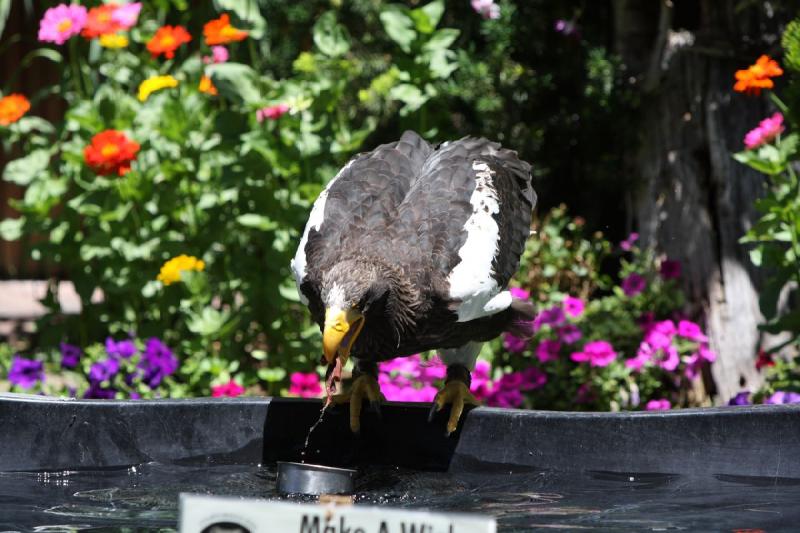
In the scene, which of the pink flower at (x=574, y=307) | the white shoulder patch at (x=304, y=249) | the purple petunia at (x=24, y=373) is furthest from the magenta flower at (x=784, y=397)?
the purple petunia at (x=24, y=373)

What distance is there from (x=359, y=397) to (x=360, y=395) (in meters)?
0.03

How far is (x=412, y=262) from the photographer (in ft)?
10.6

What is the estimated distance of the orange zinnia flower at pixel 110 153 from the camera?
4.24m

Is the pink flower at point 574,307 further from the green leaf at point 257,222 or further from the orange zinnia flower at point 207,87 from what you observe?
the orange zinnia flower at point 207,87

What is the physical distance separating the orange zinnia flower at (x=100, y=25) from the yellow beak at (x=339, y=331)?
216 centimetres

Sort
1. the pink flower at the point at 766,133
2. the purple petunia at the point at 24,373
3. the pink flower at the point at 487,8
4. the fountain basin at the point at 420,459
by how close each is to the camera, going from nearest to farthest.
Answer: the fountain basin at the point at 420,459 < the pink flower at the point at 766,133 < the purple petunia at the point at 24,373 < the pink flower at the point at 487,8

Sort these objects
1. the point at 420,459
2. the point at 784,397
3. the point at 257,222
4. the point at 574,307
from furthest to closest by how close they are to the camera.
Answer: the point at 574,307 < the point at 257,222 < the point at 784,397 < the point at 420,459

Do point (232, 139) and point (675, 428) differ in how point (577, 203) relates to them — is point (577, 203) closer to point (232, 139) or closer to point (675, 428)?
point (232, 139)

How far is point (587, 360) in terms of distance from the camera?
462cm

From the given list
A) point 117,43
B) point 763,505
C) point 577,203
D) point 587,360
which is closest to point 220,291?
point 117,43

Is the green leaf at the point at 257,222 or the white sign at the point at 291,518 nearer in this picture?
the white sign at the point at 291,518

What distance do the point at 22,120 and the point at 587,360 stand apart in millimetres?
2837

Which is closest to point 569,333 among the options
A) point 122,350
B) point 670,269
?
point 670,269

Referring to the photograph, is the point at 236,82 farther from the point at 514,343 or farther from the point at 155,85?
the point at 514,343
